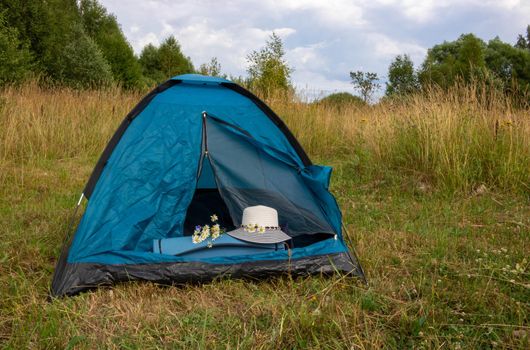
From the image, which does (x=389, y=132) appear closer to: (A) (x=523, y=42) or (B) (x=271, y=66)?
(B) (x=271, y=66)

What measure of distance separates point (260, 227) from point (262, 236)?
8 cm

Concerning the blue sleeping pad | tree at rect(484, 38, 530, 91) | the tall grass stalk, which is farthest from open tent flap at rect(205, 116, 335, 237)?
tree at rect(484, 38, 530, 91)

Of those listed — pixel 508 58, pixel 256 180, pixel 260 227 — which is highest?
pixel 508 58

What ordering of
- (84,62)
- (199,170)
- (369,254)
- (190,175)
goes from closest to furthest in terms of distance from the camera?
(369,254) < (199,170) < (190,175) < (84,62)

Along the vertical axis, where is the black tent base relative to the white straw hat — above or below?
below

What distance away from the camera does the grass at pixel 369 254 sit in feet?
7.06

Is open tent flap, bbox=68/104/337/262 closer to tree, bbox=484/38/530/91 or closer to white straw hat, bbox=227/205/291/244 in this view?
white straw hat, bbox=227/205/291/244

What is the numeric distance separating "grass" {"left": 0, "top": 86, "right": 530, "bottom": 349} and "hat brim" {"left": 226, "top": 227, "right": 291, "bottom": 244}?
0.90 ft

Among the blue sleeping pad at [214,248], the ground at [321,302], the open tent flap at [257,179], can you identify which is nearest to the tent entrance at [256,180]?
the open tent flap at [257,179]

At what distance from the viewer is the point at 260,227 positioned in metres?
3.07

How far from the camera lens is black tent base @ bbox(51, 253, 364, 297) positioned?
2.59 meters

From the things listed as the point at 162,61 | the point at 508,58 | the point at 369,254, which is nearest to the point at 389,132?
the point at 369,254

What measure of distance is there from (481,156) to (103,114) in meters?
6.12

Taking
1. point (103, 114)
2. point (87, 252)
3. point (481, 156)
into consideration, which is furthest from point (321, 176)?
point (103, 114)
